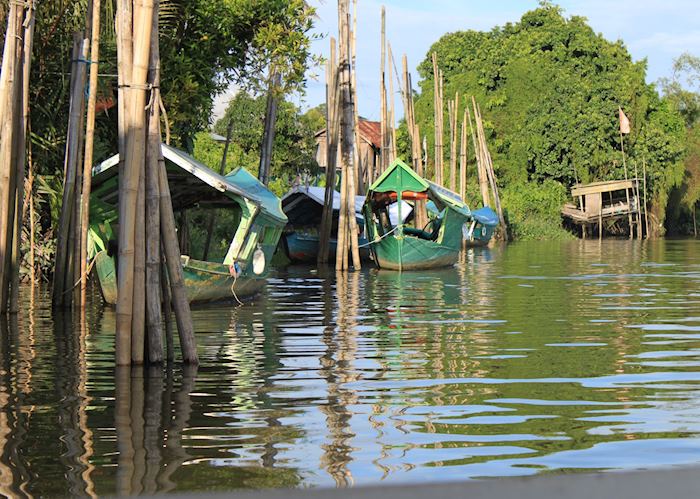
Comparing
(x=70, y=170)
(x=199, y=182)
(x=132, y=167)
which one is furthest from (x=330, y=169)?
(x=132, y=167)

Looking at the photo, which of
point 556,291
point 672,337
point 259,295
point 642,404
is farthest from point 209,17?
point 642,404

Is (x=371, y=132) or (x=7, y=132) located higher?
(x=371, y=132)

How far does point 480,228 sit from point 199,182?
2444 centimetres

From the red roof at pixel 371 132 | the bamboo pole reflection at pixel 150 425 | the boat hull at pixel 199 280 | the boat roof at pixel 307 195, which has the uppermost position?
the red roof at pixel 371 132

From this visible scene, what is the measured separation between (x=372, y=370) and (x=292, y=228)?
21.9 meters

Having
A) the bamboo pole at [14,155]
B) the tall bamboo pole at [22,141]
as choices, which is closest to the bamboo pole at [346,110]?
the tall bamboo pole at [22,141]

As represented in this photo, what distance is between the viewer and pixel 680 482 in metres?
1.77

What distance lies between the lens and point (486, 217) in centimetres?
3966

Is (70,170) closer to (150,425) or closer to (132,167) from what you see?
(132,167)

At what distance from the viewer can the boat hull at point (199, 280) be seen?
1494cm

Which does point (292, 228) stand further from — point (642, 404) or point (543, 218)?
point (642, 404)

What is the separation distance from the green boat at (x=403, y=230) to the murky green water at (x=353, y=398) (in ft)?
30.7

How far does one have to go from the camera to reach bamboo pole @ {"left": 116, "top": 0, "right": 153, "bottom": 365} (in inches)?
315

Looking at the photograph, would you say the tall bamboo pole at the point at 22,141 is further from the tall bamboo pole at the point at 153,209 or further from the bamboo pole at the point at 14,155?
the tall bamboo pole at the point at 153,209
